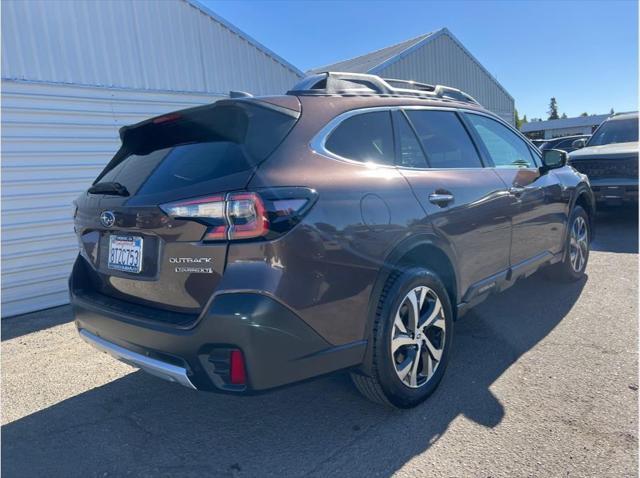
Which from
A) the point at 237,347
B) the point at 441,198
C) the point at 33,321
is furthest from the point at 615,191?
the point at 33,321

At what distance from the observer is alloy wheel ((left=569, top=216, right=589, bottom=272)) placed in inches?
192

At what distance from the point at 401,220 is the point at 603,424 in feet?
5.28

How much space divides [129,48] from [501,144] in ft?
17.2

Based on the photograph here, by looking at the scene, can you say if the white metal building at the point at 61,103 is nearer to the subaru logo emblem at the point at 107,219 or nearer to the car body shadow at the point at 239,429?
the car body shadow at the point at 239,429

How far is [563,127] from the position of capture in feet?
178

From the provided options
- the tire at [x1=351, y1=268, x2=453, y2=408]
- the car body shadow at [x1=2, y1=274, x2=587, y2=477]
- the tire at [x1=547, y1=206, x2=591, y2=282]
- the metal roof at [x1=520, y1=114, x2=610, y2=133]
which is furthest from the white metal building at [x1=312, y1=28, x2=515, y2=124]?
the metal roof at [x1=520, y1=114, x2=610, y2=133]

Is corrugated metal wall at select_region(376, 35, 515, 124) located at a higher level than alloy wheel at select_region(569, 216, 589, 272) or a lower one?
higher

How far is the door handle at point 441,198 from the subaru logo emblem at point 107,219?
1839 millimetres

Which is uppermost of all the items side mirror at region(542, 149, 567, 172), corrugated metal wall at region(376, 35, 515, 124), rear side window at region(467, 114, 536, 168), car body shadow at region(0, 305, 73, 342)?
corrugated metal wall at region(376, 35, 515, 124)

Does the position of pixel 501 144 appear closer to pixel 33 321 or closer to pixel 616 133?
pixel 33 321

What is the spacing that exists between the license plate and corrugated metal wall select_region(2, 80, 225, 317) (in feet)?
12.4

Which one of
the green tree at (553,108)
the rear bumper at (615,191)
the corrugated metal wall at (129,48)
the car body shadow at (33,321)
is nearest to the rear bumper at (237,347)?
the car body shadow at (33,321)

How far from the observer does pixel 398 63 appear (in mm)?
13219

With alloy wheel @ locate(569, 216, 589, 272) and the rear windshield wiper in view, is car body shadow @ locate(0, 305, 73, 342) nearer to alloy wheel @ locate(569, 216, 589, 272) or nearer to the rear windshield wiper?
the rear windshield wiper
